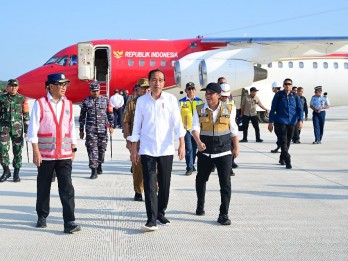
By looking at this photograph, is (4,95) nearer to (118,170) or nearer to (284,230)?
(118,170)

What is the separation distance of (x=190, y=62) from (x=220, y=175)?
13.4 meters

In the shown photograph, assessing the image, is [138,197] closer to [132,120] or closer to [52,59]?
[132,120]

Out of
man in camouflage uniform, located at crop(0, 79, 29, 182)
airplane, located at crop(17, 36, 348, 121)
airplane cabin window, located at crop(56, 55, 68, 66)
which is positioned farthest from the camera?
airplane cabin window, located at crop(56, 55, 68, 66)

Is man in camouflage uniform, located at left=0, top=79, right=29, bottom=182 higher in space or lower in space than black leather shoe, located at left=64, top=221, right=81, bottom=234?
higher

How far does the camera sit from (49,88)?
5766 mm

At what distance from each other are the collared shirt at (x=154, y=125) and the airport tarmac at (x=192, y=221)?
91cm

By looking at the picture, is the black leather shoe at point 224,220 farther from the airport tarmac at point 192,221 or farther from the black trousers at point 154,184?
the black trousers at point 154,184

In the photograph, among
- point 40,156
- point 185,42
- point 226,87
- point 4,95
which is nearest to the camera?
point 40,156

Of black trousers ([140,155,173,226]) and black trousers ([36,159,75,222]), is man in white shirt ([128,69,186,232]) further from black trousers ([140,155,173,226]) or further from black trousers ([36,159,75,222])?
black trousers ([36,159,75,222])

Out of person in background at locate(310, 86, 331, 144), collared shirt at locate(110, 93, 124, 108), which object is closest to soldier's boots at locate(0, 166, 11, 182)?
person in background at locate(310, 86, 331, 144)

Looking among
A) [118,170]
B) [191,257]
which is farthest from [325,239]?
[118,170]

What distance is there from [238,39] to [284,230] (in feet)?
51.6

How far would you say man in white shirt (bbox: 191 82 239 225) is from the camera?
242 inches

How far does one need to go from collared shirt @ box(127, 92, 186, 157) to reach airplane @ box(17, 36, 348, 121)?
513 inches
